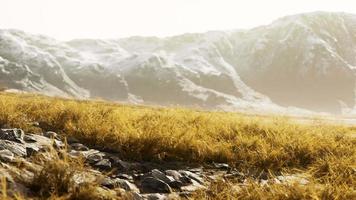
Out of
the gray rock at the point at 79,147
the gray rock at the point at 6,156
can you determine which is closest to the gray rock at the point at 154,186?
the gray rock at the point at 6,156

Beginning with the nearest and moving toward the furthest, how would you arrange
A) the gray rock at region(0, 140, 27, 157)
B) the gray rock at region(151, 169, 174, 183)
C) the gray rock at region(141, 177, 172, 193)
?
the gray rock at region(141, 177, 172, 193)
the gray rock at region(151, 169, 174, 183)
the gray rock at region(0, 140, 27, 157)

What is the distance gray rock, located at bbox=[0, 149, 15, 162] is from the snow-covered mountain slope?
129 metres

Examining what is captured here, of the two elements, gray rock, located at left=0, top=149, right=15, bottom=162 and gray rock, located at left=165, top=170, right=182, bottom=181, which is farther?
gray rock, located at left=165, top=170, right=182, bottom=181

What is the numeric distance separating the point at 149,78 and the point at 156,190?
15425 centimetres

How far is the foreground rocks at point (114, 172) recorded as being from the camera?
5.41 meters

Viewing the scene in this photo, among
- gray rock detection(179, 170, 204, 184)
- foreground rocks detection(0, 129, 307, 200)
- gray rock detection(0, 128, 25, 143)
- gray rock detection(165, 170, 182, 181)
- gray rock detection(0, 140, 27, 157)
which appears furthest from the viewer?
gray rock detection(0, 128, 25, 143)

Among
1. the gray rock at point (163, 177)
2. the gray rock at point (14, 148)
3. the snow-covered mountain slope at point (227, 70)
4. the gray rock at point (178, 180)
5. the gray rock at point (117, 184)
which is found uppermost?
the gray rock at point (14, 148)

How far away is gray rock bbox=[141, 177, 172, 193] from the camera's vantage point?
6.03m

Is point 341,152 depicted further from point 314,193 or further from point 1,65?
point 1,65

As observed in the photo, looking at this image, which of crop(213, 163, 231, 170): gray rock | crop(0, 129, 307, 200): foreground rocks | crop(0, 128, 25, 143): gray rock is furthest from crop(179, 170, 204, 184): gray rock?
crop(0, 128, 25, 143): gray rock

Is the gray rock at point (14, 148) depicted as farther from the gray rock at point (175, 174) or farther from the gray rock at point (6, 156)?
the gray rock at point (175, 174)

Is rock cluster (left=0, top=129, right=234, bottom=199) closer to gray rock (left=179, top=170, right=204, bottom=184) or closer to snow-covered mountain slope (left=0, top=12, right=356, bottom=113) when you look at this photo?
gray rock (left=179, top=170, right=204, bottom=184)

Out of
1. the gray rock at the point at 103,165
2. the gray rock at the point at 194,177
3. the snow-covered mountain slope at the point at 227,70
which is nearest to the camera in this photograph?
the gray rock at the point at 194,177

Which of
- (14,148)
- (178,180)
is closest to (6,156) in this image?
(14,148)
